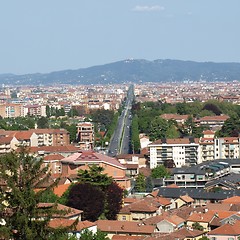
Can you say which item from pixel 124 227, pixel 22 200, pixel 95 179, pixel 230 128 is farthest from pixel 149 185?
pixel 22 200

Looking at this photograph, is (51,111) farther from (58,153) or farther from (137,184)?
(137,184)

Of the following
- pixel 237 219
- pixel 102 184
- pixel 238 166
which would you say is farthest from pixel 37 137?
pixel 237 219

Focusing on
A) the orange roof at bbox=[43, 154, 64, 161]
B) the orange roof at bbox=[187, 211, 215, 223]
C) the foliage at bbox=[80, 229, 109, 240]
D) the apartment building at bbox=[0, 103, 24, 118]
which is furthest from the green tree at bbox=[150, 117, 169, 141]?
the apartment building at bbox=[0, 103, 24, 118]

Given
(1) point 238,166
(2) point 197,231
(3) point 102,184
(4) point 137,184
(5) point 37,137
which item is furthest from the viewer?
(5) point 37,137

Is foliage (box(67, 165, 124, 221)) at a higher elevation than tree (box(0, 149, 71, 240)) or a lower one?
lower

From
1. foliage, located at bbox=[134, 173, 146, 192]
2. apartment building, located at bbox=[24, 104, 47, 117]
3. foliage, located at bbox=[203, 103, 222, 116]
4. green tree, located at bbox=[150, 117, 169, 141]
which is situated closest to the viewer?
foliage, located at bbox=[134, 173, 146, 192]

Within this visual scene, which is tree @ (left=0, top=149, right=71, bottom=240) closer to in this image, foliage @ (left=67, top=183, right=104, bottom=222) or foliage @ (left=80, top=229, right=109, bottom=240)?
foliage @ (left=80, top=229, right=109, bottom=240)
